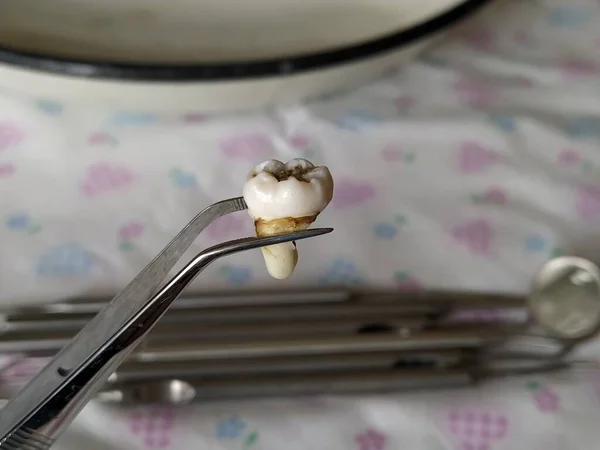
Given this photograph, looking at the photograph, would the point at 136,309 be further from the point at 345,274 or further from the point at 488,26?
the point at 488,26

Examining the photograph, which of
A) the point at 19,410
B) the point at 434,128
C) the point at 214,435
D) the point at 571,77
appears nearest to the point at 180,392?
the point at 214,435

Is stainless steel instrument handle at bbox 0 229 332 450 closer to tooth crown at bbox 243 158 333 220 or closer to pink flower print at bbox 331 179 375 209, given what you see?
tooth crown at bbox 243 158 333 220

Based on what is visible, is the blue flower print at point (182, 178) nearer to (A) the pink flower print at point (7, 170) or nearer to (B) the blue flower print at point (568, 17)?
(A) the pink flower print at point (7, 170)

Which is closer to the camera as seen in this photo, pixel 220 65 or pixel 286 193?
pixel 286 193

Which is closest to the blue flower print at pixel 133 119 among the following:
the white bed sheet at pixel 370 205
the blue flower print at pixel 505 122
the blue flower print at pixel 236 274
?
the white bed sheet at pixel 370 205

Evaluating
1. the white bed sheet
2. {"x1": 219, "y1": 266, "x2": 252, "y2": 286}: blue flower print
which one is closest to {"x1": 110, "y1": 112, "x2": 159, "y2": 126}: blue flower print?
the white bed sheet

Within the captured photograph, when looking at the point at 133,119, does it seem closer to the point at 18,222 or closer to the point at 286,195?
the point at 18,222

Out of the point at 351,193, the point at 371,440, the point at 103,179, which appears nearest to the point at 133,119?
the point at 103,179
